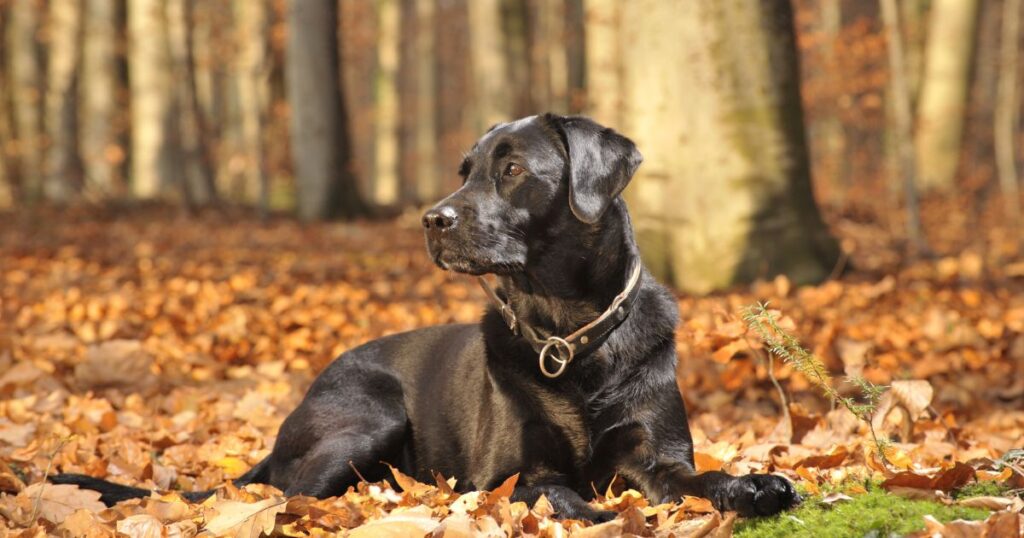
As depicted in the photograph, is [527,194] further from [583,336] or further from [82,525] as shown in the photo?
[82,525]

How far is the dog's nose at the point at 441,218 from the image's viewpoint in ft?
13.2

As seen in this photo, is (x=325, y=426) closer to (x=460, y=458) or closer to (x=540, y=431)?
(x=460, y=458)

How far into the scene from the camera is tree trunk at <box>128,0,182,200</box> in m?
20.6

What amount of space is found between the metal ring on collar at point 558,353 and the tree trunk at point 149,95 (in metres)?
18.7

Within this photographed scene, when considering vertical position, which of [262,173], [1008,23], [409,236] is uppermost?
[1008,23]

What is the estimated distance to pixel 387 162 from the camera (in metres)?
29.9

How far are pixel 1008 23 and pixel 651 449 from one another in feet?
59.5

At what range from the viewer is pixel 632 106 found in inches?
351

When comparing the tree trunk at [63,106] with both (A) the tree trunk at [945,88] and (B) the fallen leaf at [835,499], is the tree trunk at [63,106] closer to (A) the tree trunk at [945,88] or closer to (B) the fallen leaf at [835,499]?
(A) the tree trunk at [945,88]

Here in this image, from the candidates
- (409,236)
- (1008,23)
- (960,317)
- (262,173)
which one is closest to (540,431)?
(960,317)

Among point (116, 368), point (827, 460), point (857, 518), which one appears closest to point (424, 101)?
point (116, 368)

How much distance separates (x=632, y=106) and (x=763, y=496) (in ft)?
20.0

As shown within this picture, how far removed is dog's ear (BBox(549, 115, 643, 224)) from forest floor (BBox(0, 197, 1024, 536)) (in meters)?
1.00

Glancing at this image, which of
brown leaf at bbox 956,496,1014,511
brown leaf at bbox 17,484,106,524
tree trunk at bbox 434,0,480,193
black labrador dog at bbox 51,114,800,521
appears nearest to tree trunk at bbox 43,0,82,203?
brown leaf at bbox 17,484,106,524
